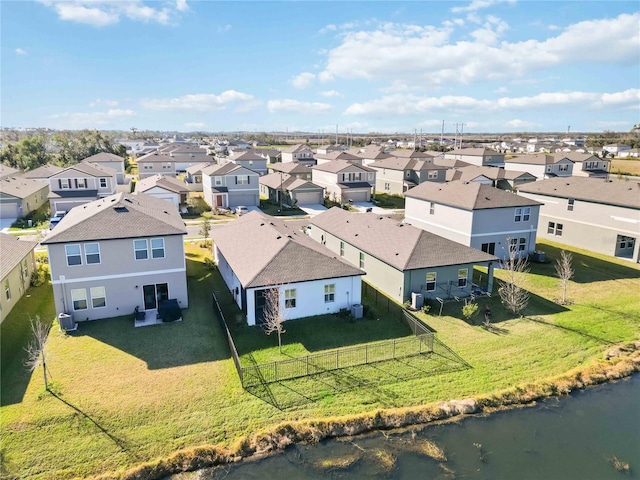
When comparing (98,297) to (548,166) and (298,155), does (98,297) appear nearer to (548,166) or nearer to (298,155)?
(548,166)

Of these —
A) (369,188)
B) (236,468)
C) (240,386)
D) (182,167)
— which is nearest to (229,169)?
(369,188)

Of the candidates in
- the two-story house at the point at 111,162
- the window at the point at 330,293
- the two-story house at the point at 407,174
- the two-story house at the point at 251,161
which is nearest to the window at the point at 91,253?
the window at the point at 330,293

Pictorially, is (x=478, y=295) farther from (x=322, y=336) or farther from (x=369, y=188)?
(x=369, y=188)

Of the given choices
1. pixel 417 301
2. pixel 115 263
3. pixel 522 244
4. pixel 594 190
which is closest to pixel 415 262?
pixel 417 301

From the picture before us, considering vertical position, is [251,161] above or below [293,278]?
above

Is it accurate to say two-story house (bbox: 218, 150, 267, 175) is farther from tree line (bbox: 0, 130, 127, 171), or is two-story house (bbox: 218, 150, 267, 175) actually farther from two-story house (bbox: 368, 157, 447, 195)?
tree line (bbox: 0, 130, 127, 171)
